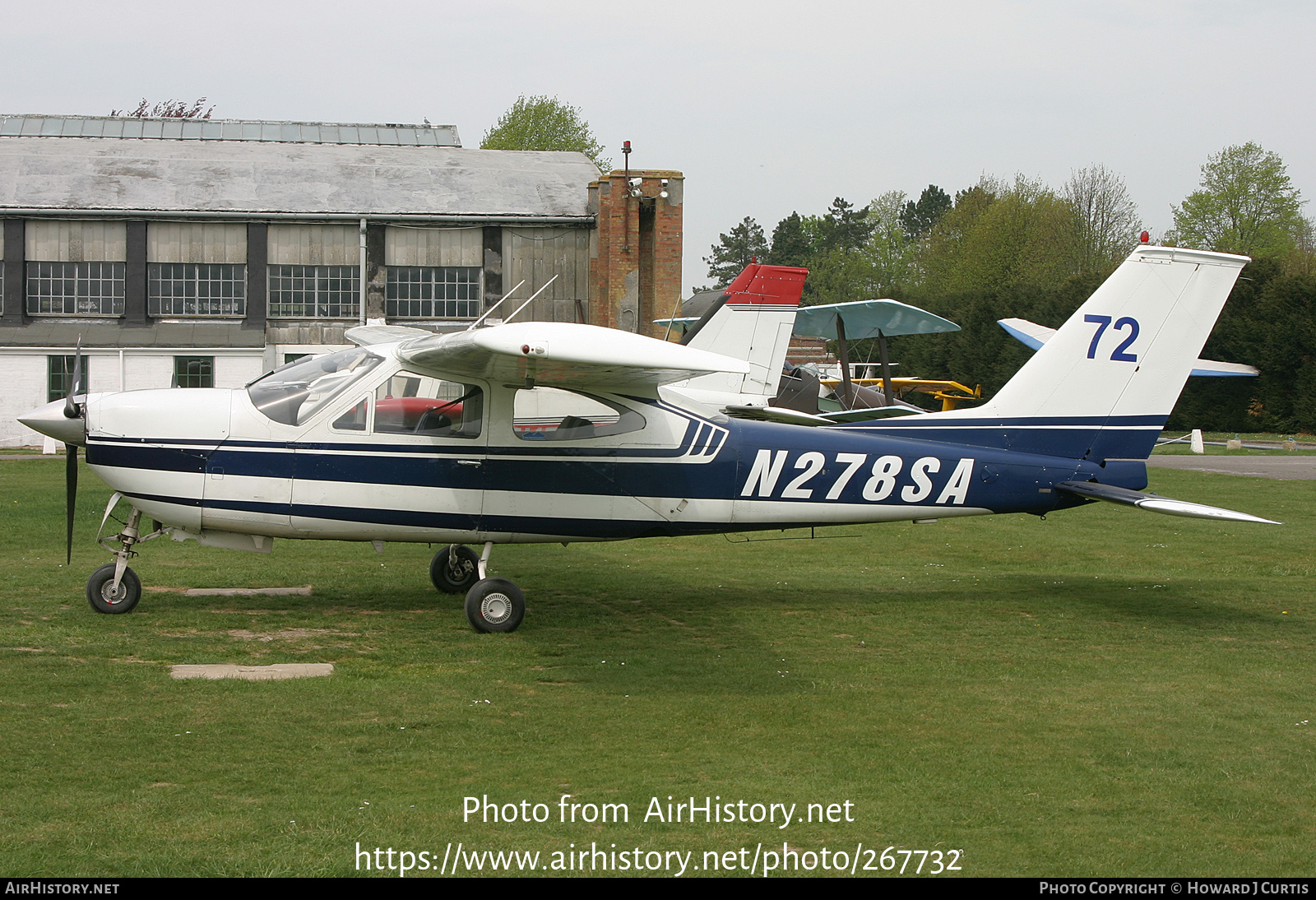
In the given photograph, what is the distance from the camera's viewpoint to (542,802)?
16.7 ft

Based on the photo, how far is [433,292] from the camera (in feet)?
109

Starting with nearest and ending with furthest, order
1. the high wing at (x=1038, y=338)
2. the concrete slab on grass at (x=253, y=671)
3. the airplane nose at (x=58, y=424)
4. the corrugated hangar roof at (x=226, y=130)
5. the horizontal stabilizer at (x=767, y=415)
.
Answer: the concrete slab on grass at (x=253, y=671) → the airplane nose at (x=58, y=424) → the horizontal stabilizer at (x=767, y=415) → the high wing at (x=1038, y=338) → the corrugated hangar roof at (x=226, y=130)

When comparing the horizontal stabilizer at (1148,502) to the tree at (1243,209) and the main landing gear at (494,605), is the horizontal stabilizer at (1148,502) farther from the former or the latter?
the tree at (1243,209)

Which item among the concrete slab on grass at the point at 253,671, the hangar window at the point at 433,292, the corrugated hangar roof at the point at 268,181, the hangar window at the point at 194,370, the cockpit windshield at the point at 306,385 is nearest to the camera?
the concrete slab on grass at the point at 253,671

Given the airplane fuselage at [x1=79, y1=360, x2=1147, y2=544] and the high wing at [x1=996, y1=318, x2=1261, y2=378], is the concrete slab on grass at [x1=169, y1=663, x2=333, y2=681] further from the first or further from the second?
the high wing at [x1=996, y1=318, x2=1261, y2=378]

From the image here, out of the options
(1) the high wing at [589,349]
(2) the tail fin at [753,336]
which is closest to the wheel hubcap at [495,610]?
(1) the high wing at [589,349]

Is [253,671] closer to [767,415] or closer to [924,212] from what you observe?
[767,415]

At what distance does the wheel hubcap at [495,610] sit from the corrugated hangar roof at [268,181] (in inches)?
1019

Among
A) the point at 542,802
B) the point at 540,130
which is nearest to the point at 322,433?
the point at 542,802

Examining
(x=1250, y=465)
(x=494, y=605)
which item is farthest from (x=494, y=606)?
(x=1250, y=465)

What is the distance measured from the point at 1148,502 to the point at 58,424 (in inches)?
335

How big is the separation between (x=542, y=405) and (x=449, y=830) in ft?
16.4

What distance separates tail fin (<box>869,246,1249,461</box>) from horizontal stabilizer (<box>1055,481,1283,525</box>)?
348mm

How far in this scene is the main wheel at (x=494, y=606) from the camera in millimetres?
8805
